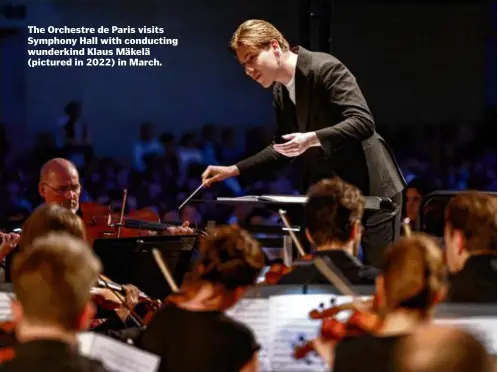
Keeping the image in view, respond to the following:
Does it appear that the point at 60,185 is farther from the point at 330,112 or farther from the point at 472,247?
the point at 472,247

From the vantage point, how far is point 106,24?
6.23 metres

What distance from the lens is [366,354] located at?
7.29 feet

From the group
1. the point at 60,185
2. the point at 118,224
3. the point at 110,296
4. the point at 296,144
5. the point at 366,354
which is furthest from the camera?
the point at 118,224

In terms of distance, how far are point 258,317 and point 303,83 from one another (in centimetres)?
151

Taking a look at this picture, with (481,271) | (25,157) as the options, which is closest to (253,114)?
(25,157)

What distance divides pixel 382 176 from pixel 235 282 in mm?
1392

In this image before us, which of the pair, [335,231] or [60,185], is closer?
[335,231]

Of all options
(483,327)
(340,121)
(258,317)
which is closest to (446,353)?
(483,327)

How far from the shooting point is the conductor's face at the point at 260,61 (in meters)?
3.88

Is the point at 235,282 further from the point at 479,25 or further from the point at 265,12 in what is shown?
the point at 479,25

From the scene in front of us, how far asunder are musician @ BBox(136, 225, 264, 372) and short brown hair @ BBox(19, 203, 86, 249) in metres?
0.42

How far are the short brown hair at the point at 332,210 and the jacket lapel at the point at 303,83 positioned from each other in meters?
0.82

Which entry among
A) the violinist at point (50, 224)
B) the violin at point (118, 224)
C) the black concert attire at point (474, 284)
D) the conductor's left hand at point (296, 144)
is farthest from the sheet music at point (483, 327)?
the violin at point (118, 224)

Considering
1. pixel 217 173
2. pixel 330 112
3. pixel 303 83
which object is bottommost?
pixel 217 173
